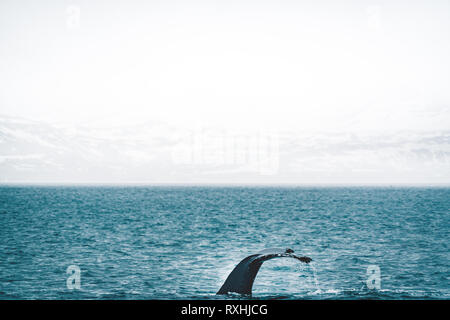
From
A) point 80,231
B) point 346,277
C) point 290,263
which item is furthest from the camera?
point 80,231

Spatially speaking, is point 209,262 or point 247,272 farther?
point 209,262

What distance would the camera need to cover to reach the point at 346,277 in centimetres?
3189

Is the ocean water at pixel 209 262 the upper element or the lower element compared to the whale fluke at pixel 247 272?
lower

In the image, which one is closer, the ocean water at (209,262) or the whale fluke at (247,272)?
the whale fluke at (247,272)

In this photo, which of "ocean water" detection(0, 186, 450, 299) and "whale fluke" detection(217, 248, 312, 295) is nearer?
"whale fluke" detection(217, 248, 312, 295)

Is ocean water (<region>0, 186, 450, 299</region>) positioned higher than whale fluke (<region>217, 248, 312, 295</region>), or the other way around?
whale fluke (<region>217, 248, 312, 295</region>)

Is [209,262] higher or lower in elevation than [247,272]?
lower

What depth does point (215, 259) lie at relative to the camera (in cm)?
4003
